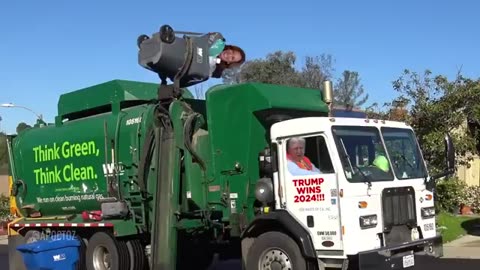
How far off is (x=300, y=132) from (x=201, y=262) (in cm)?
366

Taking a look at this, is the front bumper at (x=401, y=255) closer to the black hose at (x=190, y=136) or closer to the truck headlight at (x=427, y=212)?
the truck headlight at (x=427, y=212)

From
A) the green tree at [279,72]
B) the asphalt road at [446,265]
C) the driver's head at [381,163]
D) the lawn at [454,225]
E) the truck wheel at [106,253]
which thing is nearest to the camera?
the driver's head at [381,163]

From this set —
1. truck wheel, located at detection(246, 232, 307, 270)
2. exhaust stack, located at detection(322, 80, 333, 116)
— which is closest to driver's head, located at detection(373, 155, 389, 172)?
exhaust stack, located at detection(322, 80, 333, 116)

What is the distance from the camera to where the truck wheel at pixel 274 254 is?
7.90 metres

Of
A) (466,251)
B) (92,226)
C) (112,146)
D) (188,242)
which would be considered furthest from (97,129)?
(466,251)

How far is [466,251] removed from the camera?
14.2 m

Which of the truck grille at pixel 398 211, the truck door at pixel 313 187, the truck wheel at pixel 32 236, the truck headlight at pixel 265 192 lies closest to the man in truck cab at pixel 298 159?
the truck door at pixel 313 187

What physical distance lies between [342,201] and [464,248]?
8.20 m

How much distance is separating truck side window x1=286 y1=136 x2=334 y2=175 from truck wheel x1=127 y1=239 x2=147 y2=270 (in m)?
3.25

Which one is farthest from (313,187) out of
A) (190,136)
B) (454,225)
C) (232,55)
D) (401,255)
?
(454,225)

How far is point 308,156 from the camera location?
8133 mm

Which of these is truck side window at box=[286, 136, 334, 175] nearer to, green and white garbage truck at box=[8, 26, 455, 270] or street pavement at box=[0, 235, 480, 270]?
green and white garbage truck at box=[8, 26, 455, 270]

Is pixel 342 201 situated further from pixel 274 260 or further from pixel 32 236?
pixel 32 236

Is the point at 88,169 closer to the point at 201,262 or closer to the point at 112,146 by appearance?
the point at 112,146
